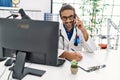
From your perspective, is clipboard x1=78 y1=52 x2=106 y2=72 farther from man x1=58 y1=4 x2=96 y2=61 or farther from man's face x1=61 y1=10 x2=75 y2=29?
man's face x1=61 y1=10 x2=75 y2=29

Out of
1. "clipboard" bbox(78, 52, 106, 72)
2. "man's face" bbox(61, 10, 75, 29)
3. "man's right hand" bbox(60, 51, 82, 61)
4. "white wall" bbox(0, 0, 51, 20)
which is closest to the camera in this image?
"clipboard" bbox(78, 52, 106, 72)

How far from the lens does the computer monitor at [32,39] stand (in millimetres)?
1312

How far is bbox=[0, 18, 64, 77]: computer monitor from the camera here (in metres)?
1.31

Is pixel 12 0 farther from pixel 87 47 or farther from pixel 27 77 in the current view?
pixel 27 77

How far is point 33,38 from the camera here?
134cm

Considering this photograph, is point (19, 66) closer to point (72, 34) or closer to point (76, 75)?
point (76, 75)

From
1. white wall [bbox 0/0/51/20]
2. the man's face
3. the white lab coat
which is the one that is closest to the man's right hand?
the white lab coat

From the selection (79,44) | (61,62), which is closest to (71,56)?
(61,62)

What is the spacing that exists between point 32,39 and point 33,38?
0.04 feet

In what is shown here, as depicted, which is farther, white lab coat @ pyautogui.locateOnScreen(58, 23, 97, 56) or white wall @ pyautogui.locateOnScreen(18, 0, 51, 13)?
white wall @ pyautogui.locateOnScreen(18, 0, 51, 13)

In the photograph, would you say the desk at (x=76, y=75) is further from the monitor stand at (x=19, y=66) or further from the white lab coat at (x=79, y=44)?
the white lab coat at (x=79, y=44)

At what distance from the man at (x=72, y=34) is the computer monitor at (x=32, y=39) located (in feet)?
1.75

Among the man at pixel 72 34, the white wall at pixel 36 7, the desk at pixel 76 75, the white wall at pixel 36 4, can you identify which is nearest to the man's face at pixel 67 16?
the man at pixel 72 34

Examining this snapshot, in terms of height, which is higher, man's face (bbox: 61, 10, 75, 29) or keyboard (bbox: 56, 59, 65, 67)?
man's face (bbox: 61, 10, 75, 29)
